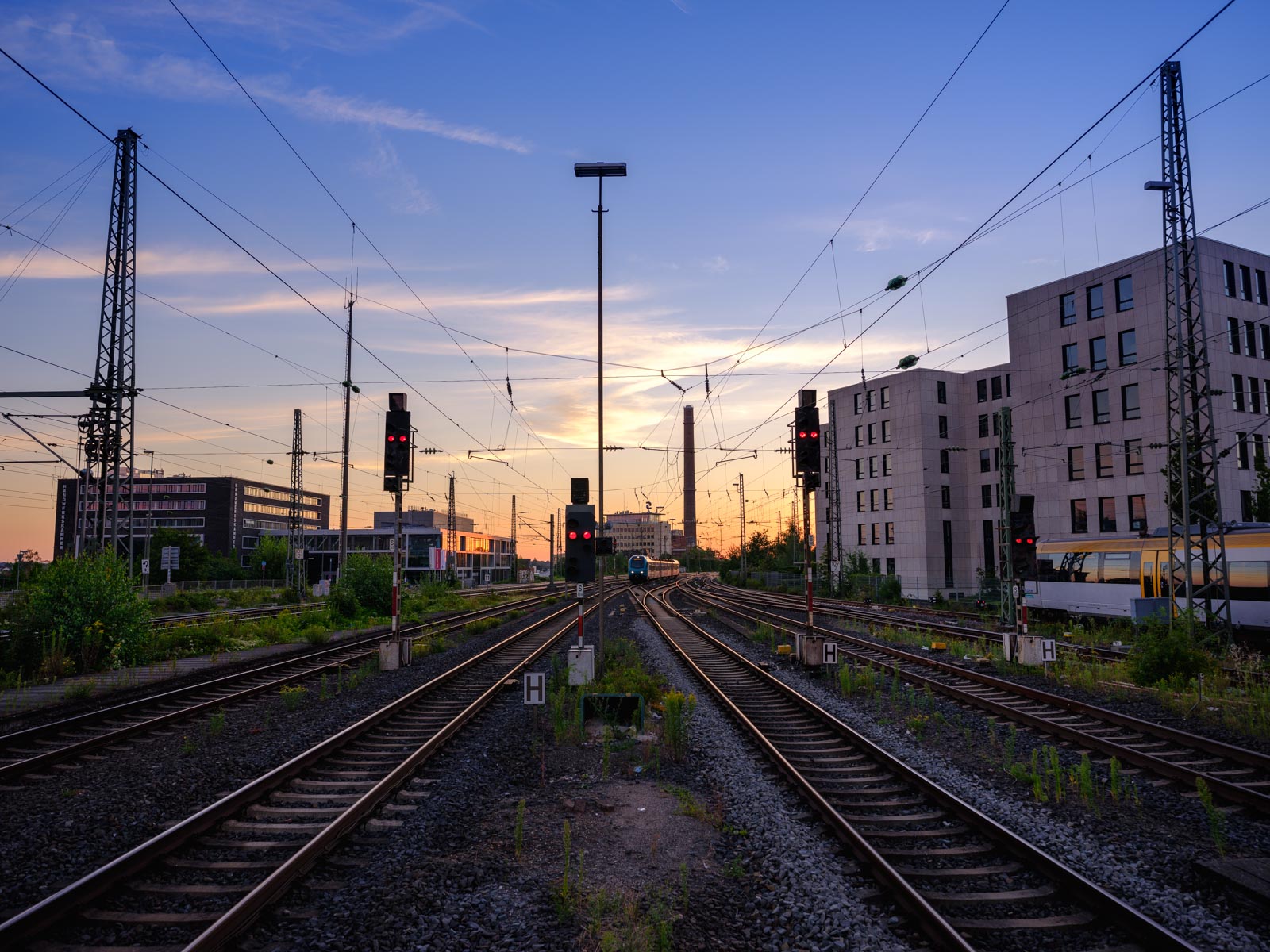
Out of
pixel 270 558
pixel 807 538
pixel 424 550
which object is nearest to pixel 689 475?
pixel 424 550

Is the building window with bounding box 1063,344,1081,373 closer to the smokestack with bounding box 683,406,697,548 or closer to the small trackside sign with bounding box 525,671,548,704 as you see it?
the small trackside sign with bounding box 525,671,548,704

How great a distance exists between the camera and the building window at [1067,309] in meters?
45.4

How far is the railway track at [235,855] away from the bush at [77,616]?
36.8 ft

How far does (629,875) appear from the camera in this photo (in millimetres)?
7012

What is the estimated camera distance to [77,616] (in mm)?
19000

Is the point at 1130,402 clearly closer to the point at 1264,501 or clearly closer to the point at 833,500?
the point at 1264,501

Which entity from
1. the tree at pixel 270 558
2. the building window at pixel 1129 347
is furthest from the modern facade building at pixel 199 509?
the building window at pixel 1129 347

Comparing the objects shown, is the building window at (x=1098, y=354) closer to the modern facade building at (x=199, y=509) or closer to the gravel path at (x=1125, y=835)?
the gravel path at (x=1125, y=835)

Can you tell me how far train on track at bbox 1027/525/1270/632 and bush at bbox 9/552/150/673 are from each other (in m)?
30.6

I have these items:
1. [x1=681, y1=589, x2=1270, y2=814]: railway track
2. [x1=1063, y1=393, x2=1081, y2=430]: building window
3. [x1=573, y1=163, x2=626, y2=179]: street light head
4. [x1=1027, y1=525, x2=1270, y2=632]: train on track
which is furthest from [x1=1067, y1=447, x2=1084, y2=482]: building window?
[x1=573, y1=163, x2=626, y2=179]: street light head

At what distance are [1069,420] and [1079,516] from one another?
227 inches

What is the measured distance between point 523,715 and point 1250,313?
155 feet

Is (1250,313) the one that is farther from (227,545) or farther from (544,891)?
(227,545)

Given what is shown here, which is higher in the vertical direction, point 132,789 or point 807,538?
point 807,538
